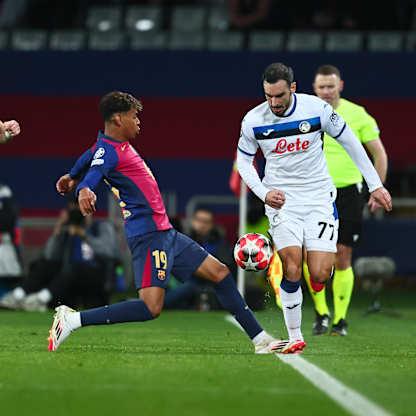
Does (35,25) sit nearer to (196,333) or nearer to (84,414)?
(196,333)

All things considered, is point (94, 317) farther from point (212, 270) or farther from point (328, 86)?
point (328, 86)

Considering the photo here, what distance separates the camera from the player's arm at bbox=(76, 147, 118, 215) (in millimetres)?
6910

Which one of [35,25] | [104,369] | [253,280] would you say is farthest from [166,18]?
[104,369]

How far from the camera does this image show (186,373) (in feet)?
20.6

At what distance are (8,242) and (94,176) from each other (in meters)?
6.81

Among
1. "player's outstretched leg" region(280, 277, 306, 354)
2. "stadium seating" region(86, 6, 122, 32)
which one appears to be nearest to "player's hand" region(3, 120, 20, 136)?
"player's outstretched leg" region(280, 277, 306, 354)

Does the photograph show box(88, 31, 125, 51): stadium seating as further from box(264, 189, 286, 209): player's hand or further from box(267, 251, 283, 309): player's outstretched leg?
box(264, 189, 286, 209): player's hand

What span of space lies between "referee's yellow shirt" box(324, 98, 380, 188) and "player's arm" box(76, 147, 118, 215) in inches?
112

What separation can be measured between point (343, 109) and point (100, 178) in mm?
3191

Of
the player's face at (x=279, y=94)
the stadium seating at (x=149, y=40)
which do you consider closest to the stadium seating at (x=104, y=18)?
the stadium seating at (x=149, y=40)

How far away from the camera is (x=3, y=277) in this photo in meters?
13.8

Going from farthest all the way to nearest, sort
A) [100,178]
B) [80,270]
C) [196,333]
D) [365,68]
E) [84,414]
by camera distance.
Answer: [365,68], [80,270], [196,333], [100,178], [84,414]

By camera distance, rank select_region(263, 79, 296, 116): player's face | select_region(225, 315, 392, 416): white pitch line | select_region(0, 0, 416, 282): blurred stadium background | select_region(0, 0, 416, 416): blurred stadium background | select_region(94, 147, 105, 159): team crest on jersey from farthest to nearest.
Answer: select_region(0, 0, 416, 282): blurred stadium background → select_region(0, 0, 416, 416): blurred stadium background → select_region(263, 79, 296, 116): player's face → select_region(94, 147, 105, 159): team crest on jersey → select_region(225, 315, 392, 416): white pitch line

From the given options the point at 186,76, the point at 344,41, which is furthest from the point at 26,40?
the point at 344,41
